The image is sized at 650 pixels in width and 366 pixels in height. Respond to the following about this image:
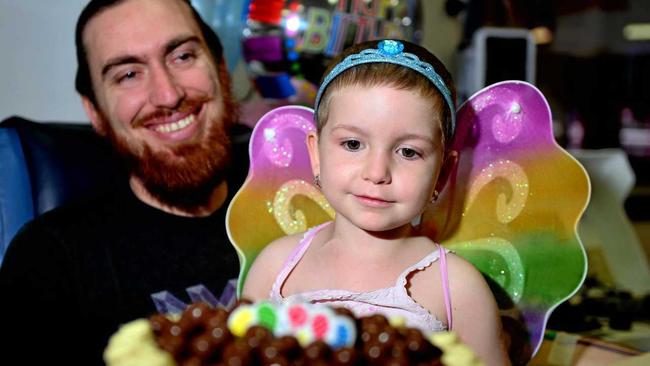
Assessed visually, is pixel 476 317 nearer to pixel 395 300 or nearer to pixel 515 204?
pixel 395 300

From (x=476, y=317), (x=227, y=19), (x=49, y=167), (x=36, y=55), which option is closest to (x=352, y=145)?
(x=476, y=317)

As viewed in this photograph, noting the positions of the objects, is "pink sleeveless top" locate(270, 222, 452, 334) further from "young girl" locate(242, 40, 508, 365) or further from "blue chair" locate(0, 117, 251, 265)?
"blue chair" locate(0, 117, 251, 265)

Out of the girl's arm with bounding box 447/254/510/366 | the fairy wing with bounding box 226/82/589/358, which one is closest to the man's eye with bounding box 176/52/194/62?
the fairy wing with bounding box 226/82/589/358

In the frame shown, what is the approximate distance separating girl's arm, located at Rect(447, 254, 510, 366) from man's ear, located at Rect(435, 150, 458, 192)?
0.14 metres

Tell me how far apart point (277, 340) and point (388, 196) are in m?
0.31

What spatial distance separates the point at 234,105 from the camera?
160 cm

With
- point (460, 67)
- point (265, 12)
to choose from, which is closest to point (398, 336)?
point (265, 12)

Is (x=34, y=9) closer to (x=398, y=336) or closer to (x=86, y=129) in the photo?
(x=86, y=129)

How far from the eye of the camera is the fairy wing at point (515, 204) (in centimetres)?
113

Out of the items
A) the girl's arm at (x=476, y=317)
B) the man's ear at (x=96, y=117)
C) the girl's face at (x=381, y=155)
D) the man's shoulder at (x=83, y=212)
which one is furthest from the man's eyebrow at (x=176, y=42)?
the girl's arm at (x=476, y=317)

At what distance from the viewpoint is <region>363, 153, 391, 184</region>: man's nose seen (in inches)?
36.2

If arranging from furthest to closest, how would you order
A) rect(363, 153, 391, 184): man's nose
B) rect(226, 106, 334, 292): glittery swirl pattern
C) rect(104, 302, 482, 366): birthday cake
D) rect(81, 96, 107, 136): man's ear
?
rect(81, 96, 107, 136): man's ear < rect(226, 106, 334, 292): glittery swirl pattern < rect(363, 153, 391, 184): man's nose < rect(104, 302, 482, 366): birthday cake

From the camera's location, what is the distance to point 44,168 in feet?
4.99

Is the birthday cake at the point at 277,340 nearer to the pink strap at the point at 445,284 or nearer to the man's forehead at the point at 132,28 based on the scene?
the pink strap at the point at 445,284
